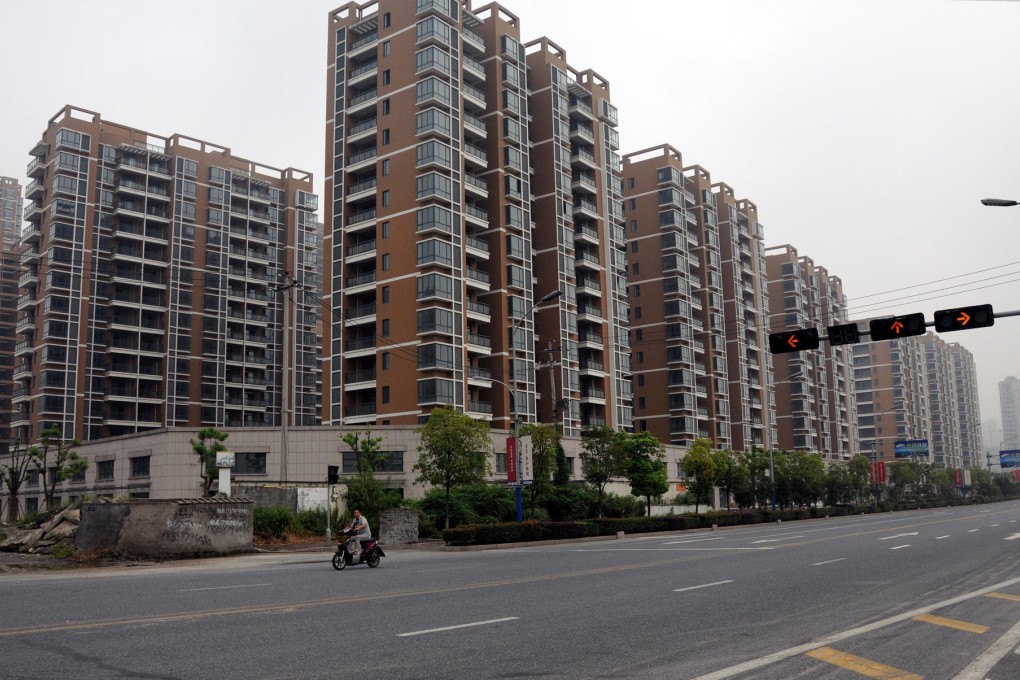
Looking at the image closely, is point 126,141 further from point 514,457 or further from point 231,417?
point 514,457

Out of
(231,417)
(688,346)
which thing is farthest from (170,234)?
(688,346)

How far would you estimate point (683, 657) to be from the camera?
9.05m

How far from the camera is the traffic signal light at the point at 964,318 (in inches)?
915

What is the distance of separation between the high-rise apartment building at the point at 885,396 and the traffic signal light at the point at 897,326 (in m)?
153

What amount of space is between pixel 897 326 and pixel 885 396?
161119mm

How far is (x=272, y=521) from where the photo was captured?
125ft

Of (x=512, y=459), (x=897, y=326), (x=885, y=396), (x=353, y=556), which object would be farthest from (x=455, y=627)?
(x=885, y=396)

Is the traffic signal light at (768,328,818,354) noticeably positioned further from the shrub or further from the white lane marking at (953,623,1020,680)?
the shrub

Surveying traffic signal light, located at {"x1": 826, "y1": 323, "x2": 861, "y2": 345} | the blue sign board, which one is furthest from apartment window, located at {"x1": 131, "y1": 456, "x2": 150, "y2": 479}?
the blue sign board

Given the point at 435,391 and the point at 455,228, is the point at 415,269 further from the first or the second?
the point at 435,391

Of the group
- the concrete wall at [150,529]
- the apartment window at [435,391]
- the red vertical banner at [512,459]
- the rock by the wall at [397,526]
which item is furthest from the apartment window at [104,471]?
the concrete wall at [150,529]

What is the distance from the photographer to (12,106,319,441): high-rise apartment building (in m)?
87.4

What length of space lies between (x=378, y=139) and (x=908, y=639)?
6564 centimetres

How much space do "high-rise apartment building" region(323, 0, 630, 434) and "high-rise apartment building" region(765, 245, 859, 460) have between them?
1923 inches
